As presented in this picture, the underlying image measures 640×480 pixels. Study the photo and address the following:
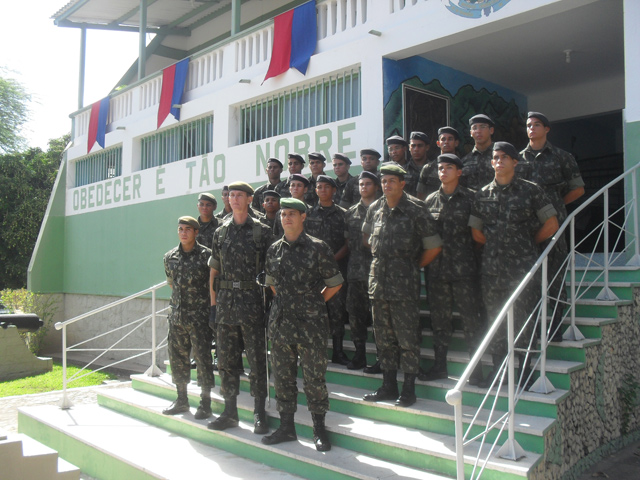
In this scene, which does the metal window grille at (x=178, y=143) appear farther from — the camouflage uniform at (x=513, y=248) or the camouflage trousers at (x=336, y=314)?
the camouflage uniform at (x=513, y=248)

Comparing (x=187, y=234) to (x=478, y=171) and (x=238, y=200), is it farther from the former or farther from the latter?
(x=478, y=171)

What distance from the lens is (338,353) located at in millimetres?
5500

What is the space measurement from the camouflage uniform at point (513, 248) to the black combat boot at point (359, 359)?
1.32 m

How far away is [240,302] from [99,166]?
1069 centimetres

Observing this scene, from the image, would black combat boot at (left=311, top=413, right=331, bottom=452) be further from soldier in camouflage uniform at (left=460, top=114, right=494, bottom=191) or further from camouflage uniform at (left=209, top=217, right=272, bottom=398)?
soldier in camouflage uniform at (left=460, top=114, right=494, bottom=191)

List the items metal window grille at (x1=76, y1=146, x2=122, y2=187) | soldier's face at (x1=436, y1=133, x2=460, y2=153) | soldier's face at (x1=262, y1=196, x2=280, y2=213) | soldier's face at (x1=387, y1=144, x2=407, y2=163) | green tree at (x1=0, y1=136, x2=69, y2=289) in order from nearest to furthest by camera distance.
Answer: soldier's face at (x1=436, y1=133, x2=460, y2=153)
soldier's face at (x1=387, y1=144, x2=407, y2=163)
soldier's face at (x1=262, y1=196, x2=280, y2=213)
metal window grille at (x1=76, y1=146, x2=122, y2=187)
green tree at (x1=0, y1=136, x2=69, y2=289)


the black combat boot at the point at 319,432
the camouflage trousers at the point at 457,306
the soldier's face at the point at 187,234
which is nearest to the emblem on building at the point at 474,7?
the camouflage trousers at the point at 457,306

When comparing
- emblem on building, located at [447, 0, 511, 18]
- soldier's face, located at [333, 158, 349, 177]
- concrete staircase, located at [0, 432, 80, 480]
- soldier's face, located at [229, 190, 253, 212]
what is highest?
A: emblem on building, located at [447, 0, 511, 18]

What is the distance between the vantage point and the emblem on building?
20.8ft

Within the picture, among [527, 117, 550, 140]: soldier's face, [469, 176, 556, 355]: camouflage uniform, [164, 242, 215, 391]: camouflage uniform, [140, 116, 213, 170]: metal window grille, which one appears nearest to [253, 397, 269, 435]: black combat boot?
[164, 242, 215, 391]: camouflage uniform

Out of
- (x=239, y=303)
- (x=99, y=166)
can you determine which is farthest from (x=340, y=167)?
(x=99, y=166)

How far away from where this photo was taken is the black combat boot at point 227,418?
4805 millimetres

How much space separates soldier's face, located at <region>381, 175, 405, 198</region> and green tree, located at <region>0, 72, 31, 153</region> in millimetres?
19997

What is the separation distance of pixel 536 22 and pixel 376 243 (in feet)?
12.9
